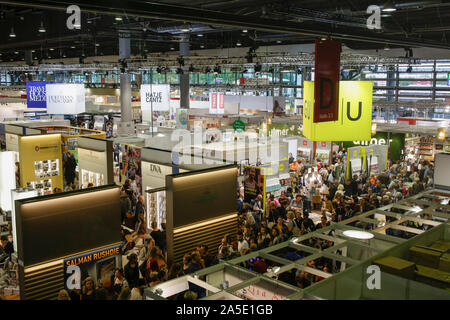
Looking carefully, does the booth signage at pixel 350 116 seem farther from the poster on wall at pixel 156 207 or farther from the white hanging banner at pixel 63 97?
the white hanging banner at pixel 63 97

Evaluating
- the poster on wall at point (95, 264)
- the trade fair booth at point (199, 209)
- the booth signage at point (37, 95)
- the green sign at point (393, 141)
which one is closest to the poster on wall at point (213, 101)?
the green sign at point (393, 141)

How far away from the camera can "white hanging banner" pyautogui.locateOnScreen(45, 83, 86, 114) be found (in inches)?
504

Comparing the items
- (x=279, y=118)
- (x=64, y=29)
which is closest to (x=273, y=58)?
(x=279, y=118)

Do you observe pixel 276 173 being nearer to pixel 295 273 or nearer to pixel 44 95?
pixel 295 273

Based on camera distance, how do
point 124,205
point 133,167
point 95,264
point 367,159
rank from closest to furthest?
point 95,264
point 124,205
point 133,167
point 367,159

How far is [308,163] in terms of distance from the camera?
647 inches

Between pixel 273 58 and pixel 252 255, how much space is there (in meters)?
13.5

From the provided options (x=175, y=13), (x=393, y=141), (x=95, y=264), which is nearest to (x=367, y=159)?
(x=393, y=141)

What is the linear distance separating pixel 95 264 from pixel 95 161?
4.62 m

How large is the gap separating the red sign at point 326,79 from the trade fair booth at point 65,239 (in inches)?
138

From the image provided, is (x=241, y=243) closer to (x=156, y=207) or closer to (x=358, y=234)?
(x=358, y=234)

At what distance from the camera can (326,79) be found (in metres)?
5.94

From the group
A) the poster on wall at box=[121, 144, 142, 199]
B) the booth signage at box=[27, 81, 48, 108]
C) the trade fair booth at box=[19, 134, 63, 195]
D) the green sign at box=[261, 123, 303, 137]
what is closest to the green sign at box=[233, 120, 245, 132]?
the green sign at box=[261, 123, 303, 137]
